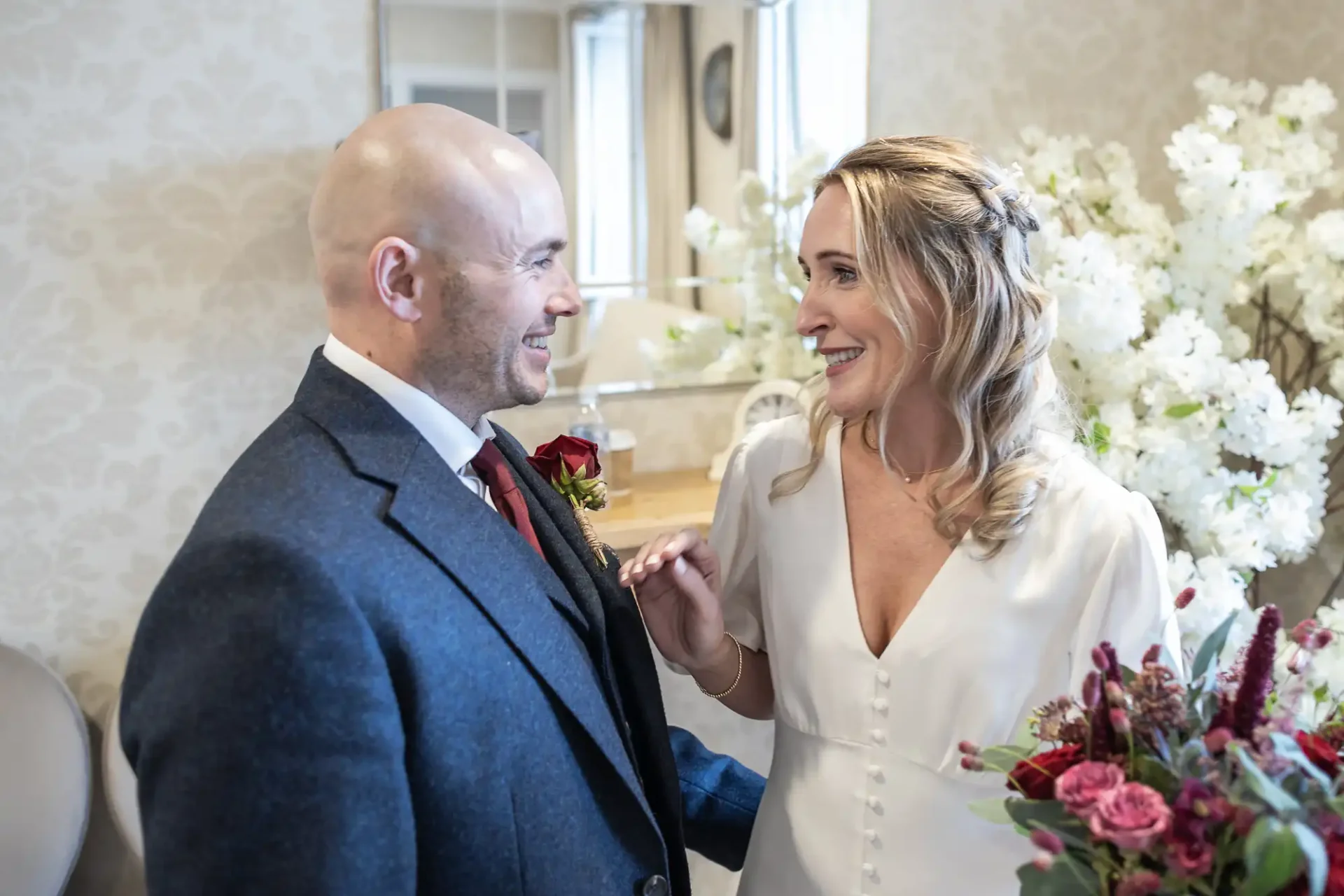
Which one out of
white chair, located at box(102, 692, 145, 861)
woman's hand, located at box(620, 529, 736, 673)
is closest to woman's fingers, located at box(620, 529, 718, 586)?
woman's hand, located at box(620, 529, 736, 673)

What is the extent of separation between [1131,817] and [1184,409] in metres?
1.47

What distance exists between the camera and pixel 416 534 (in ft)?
3.33

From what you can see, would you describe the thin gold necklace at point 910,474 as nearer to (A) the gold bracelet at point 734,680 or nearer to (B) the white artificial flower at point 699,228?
(A) the gold bracelet at point 734,680

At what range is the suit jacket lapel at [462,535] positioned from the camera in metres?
1.04

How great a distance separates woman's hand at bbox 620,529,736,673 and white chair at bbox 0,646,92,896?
114 centimetres

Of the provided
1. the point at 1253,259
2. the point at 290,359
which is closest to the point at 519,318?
the point at 290,359

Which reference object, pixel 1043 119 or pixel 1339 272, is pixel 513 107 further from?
pixel 1339 272

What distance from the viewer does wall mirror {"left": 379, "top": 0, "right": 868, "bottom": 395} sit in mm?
2109

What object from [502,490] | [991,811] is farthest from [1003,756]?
[502,490]

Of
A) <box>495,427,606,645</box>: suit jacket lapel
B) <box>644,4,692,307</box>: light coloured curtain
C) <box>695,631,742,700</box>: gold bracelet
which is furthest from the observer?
<box>644,4,692,307</box>: light coloured curtain

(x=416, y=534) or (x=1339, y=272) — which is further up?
(x=1339, y=272)

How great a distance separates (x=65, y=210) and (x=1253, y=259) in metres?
2.18

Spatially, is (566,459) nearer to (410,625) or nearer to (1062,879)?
(410,625)

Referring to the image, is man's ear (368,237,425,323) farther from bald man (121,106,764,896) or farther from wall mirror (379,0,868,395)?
wall mirror (379,0,868,395)
